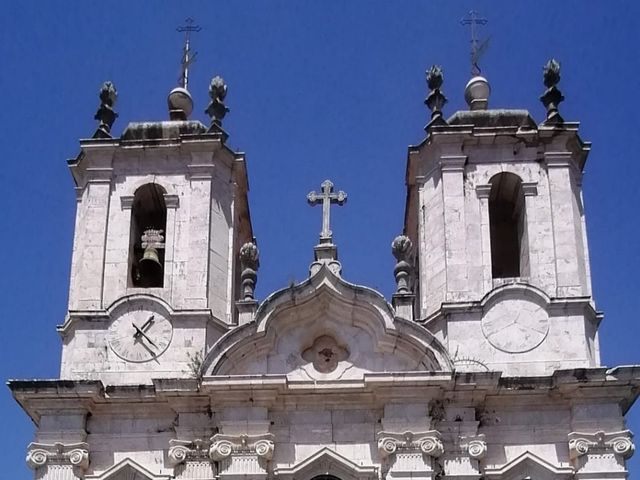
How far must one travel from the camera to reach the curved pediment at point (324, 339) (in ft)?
69.5

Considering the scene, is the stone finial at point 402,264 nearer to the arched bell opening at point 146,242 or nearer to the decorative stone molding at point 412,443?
the decorative stone molding at point 412,443

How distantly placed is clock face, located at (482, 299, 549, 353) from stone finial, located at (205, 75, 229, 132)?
585cm

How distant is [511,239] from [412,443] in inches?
220

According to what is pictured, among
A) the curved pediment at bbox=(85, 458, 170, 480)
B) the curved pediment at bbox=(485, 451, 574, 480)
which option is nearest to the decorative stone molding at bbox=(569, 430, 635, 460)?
the curved pediment at bbox=(485, 451, 574, 480)

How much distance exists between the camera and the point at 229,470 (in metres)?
20.3

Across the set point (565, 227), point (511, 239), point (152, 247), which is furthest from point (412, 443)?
point (152, 247)

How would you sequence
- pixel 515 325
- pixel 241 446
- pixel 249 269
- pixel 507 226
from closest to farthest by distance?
pixel 241 446
pixel 515 325
pixel 249 269
pixel 507 226

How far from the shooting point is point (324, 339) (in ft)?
71.5

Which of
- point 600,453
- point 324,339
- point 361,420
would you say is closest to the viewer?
point 600,453

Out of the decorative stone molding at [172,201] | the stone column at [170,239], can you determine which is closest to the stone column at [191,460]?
the stone column at [170,239]

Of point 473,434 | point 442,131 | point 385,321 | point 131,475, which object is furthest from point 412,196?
point 131,475

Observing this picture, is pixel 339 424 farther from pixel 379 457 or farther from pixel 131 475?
pixel 131 475

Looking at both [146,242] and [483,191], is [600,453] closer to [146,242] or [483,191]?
[483,191]

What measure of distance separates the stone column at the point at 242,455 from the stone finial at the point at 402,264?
3351mm
